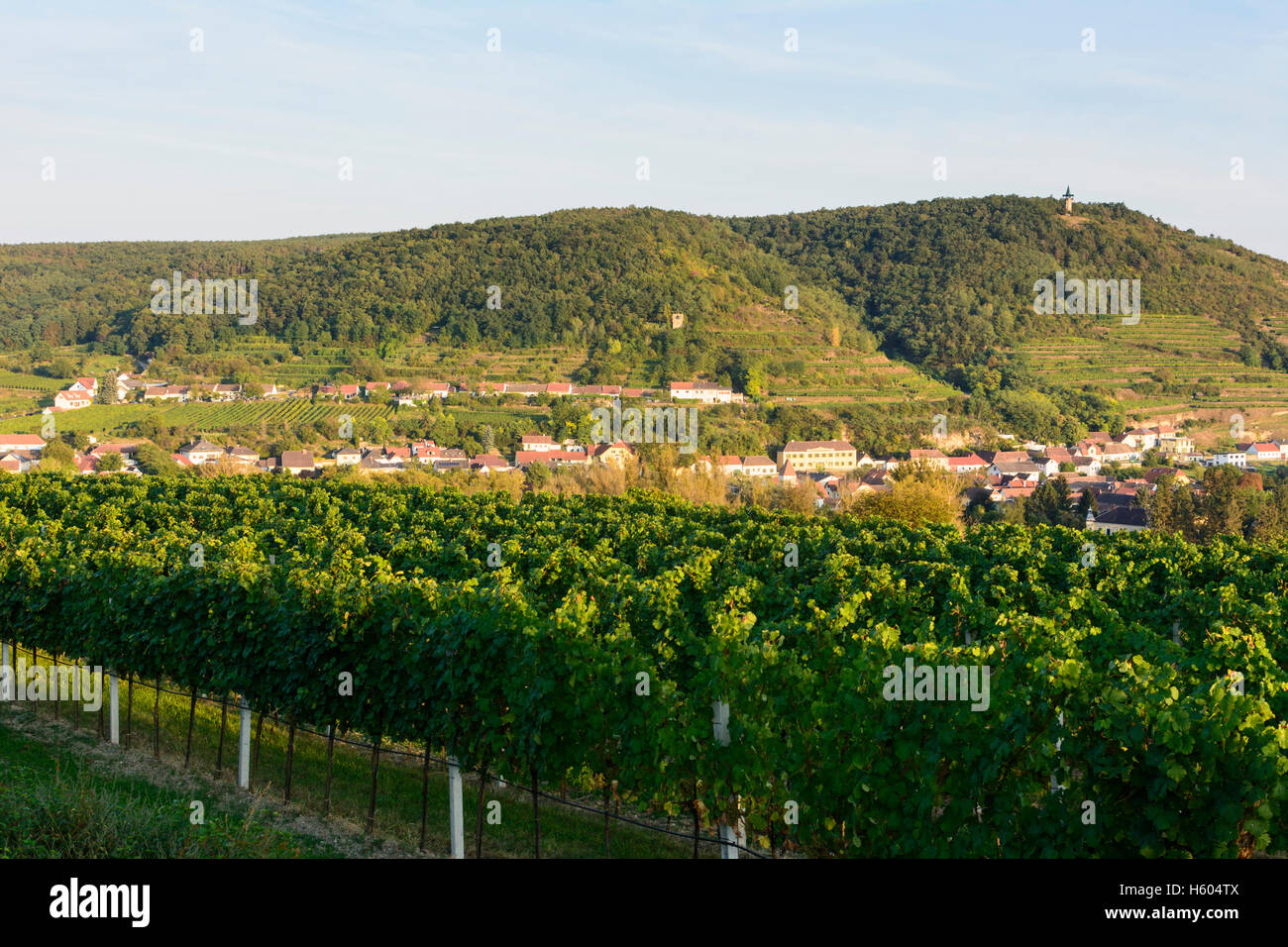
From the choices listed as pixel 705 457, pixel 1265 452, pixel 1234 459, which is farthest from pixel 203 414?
pixel 1265 452

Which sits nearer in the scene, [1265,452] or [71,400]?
[1265,452]

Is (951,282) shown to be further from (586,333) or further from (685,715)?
(685,715)

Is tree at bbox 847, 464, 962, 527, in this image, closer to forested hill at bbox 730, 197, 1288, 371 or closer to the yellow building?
the yellow building

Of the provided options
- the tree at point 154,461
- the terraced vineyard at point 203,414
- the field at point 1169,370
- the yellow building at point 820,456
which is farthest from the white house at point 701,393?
the tree at point 154,461

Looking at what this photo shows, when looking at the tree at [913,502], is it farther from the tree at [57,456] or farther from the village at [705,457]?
the tree at [57,456]

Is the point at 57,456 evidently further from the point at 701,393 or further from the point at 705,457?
the point at 701,393
